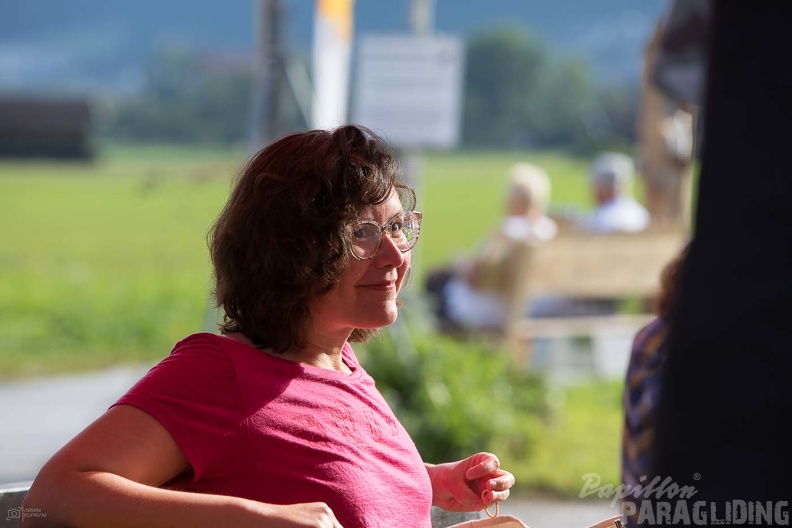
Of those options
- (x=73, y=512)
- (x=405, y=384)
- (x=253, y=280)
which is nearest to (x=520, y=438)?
(x=405, y=384)

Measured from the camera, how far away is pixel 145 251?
48.3 feet

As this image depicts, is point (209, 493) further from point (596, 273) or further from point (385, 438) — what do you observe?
point (596, 273)

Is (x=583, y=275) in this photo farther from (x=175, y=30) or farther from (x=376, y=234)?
(x=175, y=30)

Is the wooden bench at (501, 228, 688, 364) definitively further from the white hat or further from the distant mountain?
the distant mountain

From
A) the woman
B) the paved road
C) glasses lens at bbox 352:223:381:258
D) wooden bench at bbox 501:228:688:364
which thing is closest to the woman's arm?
the woman

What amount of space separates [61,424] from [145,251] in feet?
29.9

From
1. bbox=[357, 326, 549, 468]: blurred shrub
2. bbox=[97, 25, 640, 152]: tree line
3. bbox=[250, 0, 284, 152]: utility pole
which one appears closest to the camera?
bbox=[250, 0, 284, 152]: utility pole

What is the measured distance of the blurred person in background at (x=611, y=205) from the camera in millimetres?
6875

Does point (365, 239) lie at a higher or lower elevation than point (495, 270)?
higher

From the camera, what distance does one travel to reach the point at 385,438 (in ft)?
5.56

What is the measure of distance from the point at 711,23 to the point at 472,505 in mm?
1048

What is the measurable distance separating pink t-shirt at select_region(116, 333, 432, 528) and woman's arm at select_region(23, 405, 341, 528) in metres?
0.06

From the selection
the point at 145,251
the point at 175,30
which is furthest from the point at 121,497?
the point at 175,30

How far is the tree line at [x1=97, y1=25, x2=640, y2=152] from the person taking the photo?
15.7m
